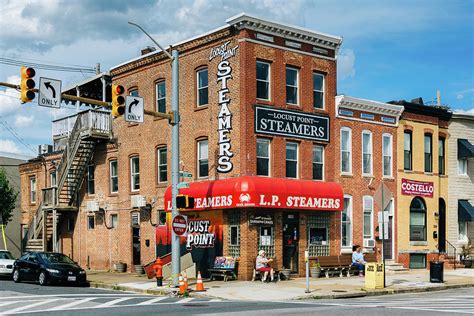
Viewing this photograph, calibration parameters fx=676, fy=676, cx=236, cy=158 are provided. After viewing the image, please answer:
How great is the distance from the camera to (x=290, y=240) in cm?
2953

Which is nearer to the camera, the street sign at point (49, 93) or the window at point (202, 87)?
the street sign at point (49, 93)

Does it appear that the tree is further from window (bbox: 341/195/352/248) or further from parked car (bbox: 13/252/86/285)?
window (bbox: 341/195/352/248)

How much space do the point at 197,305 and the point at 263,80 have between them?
1250 centimetres

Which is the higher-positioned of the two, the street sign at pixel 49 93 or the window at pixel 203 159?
the street sign at pixel 49 93

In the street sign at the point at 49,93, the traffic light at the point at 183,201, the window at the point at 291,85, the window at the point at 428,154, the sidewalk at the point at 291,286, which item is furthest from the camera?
the window at the point at 428,154

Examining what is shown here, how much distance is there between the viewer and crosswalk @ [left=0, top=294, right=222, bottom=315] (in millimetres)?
18498

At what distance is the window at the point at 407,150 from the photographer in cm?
3488

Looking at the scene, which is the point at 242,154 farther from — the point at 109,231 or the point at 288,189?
the point at 109,231

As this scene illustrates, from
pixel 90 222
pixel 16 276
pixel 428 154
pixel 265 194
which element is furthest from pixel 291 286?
pixel 90 222

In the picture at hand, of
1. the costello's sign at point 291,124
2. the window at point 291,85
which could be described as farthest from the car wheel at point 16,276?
the window at point 291,85

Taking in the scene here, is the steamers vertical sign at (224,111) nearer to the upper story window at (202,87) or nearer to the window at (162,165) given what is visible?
the upper story window at (202,87)

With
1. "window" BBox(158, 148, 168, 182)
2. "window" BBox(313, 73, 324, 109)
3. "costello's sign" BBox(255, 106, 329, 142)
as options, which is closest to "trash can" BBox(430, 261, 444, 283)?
"costello's sign" BBox(255, 106, 329, 142)

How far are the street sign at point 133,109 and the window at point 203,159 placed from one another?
764 centimetres

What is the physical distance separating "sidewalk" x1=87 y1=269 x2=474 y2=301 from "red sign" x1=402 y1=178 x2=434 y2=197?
4.95 meters
